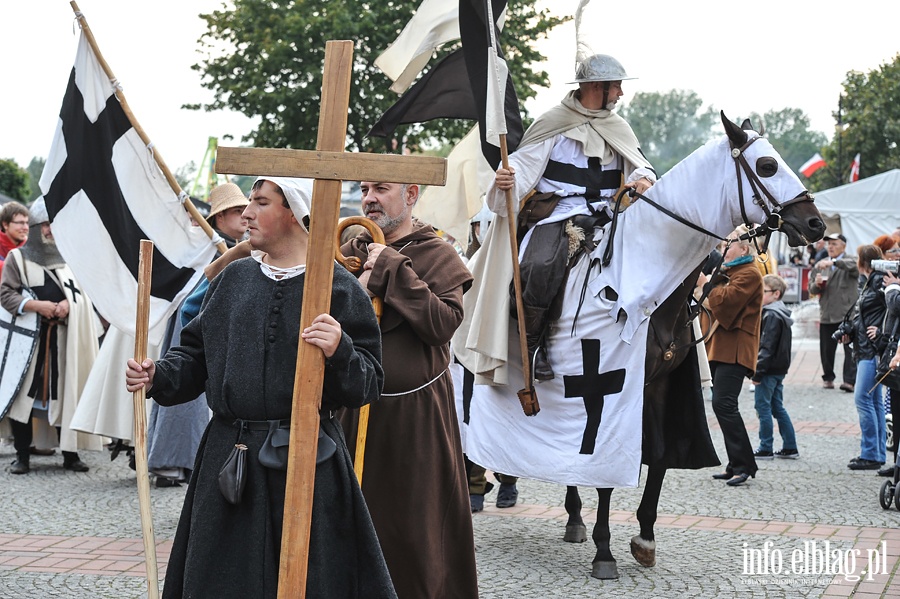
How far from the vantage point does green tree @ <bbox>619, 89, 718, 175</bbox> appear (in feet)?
487

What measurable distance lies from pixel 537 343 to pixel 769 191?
1443mm

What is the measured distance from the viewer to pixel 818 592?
18.4 ft

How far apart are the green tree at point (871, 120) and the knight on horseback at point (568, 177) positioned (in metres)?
35.8

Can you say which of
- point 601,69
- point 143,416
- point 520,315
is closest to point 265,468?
point 143,416

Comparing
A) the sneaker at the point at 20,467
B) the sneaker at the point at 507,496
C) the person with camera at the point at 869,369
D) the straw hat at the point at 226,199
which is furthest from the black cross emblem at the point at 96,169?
the person with camera at the point at 869,369

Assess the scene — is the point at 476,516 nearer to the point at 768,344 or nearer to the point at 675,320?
the point at 675,320

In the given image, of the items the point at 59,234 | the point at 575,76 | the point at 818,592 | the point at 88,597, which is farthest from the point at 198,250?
the point at 818,592

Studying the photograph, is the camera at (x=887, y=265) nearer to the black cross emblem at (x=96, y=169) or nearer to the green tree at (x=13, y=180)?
the black cross emblem at (x=96, y=169)

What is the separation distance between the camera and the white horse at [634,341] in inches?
224

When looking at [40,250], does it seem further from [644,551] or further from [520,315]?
[644,551]

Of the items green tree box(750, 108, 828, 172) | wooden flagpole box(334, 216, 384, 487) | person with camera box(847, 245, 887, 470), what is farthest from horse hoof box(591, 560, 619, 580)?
green tree box(750, 108, 828, 172)

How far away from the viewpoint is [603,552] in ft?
19.9

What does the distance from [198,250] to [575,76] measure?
2.27 meters

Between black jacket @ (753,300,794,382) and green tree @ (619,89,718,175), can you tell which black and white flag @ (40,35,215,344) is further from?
green tree @ (619,89,718,175)
